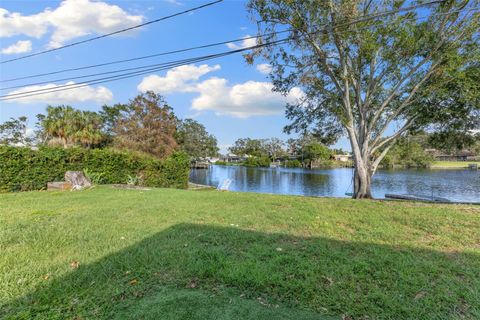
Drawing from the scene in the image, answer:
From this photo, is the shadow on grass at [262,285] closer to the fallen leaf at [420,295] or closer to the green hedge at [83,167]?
the fallen leaf at [420,295]

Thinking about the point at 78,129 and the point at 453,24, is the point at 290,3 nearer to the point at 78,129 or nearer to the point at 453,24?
the point at 453,24

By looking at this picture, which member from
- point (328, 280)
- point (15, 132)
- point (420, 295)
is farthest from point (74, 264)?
point (15, 132)

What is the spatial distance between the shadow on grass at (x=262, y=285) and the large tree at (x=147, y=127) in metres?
23.1

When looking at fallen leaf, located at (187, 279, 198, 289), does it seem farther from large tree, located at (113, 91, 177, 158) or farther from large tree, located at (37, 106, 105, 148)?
large tree, located at (37, 106, 105, 148)

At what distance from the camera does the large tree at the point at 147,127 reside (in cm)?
2477

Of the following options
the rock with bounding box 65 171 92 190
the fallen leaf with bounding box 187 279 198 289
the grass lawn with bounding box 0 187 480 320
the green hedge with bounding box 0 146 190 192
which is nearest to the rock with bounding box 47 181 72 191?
the rock with bounding box 65 171 92 190

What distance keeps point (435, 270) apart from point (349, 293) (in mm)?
1161

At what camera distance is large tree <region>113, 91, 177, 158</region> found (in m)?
24.8

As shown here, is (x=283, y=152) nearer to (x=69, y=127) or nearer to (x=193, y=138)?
(x=193, y=138)

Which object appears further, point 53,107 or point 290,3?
point 53,107

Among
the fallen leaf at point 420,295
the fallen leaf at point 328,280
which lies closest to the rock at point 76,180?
→ the fallen leaf at point 328,280

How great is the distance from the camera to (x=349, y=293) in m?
2.25

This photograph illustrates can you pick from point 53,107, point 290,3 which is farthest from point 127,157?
point 53,107

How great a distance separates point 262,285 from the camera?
2365 millimetres
